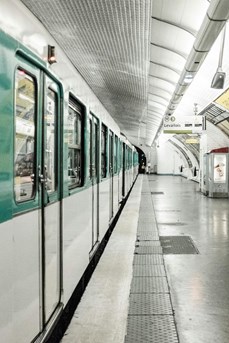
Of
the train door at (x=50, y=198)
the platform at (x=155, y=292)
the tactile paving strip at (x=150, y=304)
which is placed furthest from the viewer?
the tactile paving strip at (x=150, y=304)

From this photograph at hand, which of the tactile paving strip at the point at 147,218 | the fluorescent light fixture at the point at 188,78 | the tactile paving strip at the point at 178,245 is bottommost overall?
the tactile paving strip at the point at 178,245

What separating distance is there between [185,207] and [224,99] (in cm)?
407

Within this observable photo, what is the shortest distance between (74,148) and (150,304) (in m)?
1.79

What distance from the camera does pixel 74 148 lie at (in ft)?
14.2

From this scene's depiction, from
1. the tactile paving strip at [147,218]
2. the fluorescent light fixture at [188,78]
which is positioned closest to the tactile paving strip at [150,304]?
the tactile paving strip at [147,218]

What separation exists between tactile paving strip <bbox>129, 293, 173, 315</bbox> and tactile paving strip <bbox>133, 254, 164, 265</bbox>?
1.44 meters

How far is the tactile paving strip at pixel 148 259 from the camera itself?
596 cm

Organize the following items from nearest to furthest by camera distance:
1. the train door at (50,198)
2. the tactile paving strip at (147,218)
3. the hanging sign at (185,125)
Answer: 1. the train door at (50,198)
2. the tactile paving strip at (147,218)
3. the hanging sign at (185,125)

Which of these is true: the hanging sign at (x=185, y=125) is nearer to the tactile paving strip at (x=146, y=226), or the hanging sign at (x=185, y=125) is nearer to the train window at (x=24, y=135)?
the tactile paving strip at (x=146, y=226)

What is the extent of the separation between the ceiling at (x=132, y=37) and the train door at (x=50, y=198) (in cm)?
237

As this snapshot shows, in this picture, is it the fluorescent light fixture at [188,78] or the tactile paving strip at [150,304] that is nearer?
the tactile paving strip at [150,304]

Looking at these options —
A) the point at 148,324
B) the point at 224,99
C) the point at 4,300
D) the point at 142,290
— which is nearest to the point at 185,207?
the point at 224,99

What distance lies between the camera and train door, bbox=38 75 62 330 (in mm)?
2770

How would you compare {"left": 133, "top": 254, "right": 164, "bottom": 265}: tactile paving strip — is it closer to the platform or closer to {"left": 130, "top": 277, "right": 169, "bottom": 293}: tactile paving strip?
the platform
